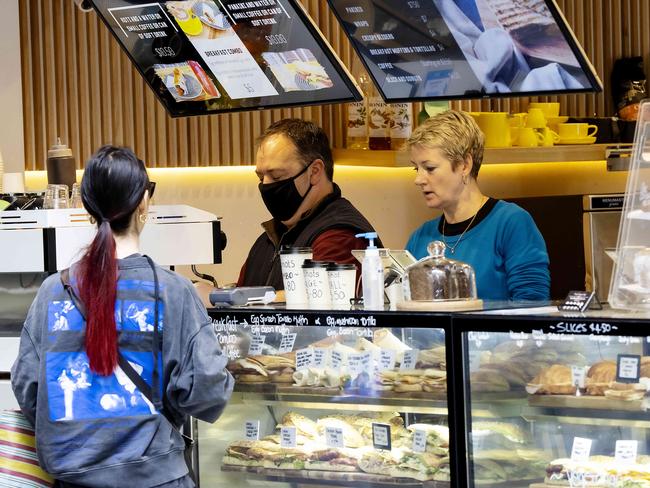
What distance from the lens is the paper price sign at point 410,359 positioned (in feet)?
8.95

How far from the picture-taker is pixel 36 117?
500 centimetres

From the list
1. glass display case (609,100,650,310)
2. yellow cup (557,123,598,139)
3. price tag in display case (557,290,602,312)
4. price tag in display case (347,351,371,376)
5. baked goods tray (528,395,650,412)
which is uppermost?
yellow cup (557,123,598,139)

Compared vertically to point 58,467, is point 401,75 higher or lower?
higher

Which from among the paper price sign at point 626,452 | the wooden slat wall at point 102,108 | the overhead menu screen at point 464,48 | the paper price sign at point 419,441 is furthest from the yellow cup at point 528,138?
the paper price sign at point 626,452

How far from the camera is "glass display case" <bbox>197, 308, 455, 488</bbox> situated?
106 inches

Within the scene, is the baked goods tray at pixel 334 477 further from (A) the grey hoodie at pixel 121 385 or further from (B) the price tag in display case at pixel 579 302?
(A) the grey hoodie at pixel 121 385

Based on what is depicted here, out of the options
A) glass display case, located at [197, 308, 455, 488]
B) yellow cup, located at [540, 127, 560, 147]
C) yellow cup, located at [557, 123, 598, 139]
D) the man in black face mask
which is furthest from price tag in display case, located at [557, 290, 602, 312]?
yellow cup, located at [557, 123, 598, 139]

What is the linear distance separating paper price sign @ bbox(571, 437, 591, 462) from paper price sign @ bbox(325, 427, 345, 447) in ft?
2.06

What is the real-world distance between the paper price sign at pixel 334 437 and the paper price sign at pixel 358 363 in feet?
0.61

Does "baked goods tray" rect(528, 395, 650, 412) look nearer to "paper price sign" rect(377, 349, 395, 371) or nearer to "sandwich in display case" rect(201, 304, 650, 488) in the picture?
"sandwich in display case" rect(201, 304, 650, 488)

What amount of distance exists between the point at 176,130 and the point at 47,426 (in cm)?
312

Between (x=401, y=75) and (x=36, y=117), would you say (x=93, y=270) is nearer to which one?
(x=401, y=75)

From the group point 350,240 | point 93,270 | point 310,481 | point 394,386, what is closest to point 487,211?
point 350,240

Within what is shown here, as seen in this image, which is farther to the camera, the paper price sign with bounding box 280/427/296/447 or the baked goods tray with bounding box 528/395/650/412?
the paper price sign with bounding box 280/427/296/447
